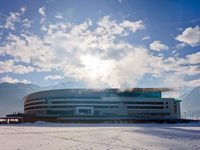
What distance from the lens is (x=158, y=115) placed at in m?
137

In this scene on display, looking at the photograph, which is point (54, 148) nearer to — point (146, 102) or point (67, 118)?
point (67, 118)

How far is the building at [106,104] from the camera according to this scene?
12731 cm

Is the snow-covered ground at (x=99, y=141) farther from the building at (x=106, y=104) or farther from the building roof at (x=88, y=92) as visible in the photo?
the building roof at (x=88, y=92)

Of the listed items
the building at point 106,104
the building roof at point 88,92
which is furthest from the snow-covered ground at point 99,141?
the building roof at point 88,92

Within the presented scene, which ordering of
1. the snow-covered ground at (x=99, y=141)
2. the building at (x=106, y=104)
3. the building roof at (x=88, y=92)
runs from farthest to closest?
the building roof at (x=88, y=92), the building at (x=106, y=104), the snow-covered ground at (x=99, y=141)

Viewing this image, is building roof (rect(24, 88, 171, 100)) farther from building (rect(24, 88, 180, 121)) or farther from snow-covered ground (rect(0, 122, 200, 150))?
snow-covered ground (rect(0, 122, 200, 150))

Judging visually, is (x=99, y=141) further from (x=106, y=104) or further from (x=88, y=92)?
(x=106, y=104)

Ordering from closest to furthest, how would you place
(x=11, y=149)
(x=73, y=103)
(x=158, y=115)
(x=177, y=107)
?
(x=11, y=149)
(x=73, y=103)
(x=158, y=115)
(x=177, y=107)

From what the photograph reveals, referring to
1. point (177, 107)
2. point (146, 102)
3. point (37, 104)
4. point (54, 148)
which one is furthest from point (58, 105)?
point (54, 148)

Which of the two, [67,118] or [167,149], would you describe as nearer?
[167,149]

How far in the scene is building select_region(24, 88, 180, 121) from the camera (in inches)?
5012

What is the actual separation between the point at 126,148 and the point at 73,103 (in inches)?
4395

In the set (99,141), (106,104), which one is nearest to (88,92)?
(106,104)

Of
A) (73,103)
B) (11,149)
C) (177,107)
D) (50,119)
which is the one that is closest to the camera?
(11,149)
